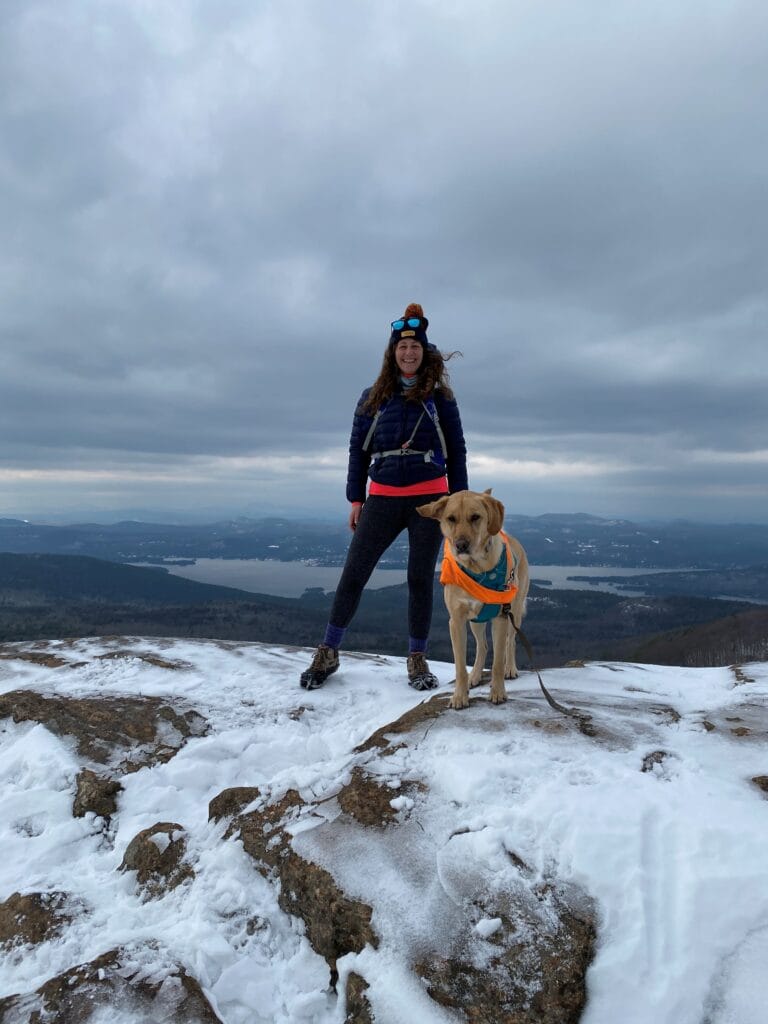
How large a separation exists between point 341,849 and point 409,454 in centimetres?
432

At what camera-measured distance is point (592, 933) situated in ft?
8.61

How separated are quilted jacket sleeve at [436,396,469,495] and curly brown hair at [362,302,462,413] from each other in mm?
152

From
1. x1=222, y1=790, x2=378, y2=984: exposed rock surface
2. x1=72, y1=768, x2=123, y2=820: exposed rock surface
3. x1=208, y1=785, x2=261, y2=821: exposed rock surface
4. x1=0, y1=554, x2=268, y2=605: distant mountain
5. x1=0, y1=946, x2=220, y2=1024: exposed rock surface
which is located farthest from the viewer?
x1=0, y1=554, x2=268, y2=605: distant mountain

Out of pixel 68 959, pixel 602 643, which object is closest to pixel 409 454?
pixel 68 959

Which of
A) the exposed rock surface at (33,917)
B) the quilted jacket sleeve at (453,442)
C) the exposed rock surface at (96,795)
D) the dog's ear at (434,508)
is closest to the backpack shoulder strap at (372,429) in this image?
the quilted jacket sleeve at (453,442)

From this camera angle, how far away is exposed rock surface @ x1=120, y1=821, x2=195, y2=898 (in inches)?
137

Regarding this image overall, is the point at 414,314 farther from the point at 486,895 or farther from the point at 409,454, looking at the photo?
the point at 486,895

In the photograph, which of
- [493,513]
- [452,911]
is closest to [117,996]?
[452,911]

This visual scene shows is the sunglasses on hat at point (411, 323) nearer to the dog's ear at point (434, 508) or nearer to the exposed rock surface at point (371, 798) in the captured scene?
the dog's ear at point (434, 508)

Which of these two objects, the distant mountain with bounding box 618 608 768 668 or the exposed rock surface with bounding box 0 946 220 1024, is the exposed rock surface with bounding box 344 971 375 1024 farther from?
the distant mountain with bounding box 618 608 768 668

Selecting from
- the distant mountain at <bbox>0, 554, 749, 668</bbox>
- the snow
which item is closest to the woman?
the snow

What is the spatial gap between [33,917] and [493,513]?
15.1 ft

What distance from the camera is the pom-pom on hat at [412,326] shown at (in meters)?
6.49

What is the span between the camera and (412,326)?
256 inches
